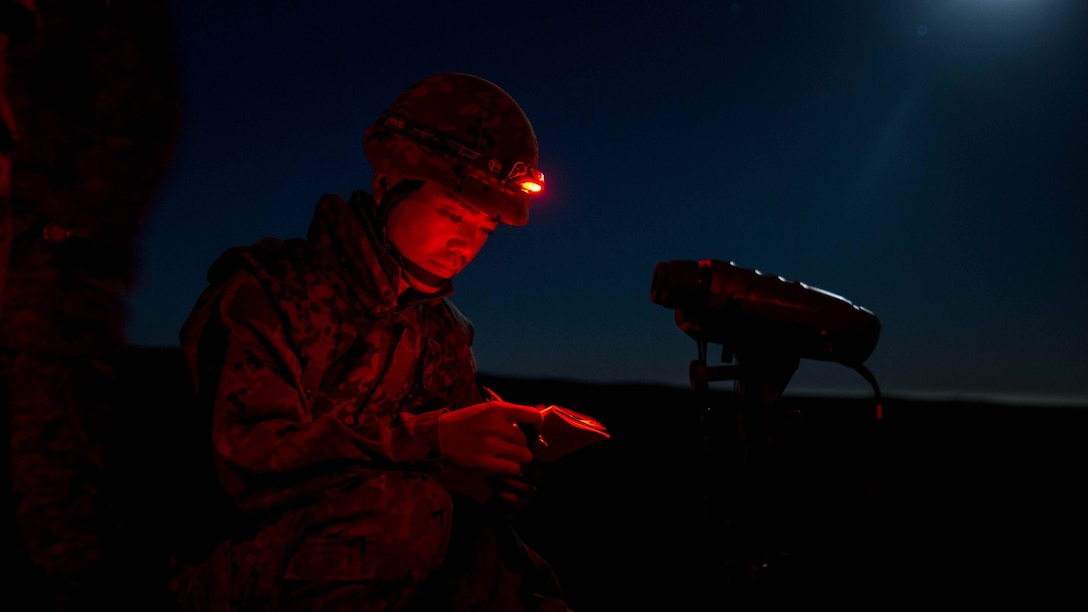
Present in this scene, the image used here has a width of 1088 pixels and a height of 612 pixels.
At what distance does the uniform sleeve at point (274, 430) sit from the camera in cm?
174

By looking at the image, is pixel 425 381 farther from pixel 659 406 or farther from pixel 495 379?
pixel 495 379

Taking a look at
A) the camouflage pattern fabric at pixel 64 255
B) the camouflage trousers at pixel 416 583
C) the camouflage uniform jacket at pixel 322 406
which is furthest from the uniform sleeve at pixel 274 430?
the camouflage pattern fabric at pixel 64 255

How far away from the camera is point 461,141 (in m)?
2.28

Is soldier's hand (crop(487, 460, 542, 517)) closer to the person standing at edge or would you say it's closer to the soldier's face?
the person standing at edge

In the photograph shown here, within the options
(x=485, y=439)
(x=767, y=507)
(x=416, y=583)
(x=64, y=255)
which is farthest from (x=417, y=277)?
(x=64, y=255)

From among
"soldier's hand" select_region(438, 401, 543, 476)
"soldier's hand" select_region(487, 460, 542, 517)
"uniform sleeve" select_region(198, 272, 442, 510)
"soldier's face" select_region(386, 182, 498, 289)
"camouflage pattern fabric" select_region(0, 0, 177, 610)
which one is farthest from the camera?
"camouflage pattern fabric" select_region(0, 0, 177, 610)

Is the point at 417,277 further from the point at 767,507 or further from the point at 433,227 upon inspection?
the point at 767,507

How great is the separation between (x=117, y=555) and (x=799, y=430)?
159 inches

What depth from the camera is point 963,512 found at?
8.82 metres

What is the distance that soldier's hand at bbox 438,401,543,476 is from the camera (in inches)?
73.9

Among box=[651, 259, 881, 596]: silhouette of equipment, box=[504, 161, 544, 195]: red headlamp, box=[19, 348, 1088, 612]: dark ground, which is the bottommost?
box=[19, 348, 1088, 612]: dark ground

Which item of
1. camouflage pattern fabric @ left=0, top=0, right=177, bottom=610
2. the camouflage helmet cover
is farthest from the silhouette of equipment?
camouflage pattern fabric @ left=0, top=0, right=177, bottom=610

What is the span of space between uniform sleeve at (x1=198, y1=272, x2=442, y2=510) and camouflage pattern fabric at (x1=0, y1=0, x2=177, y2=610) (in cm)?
193

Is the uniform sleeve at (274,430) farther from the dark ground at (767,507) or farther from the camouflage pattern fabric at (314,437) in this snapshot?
the dark ground at (767,507)
